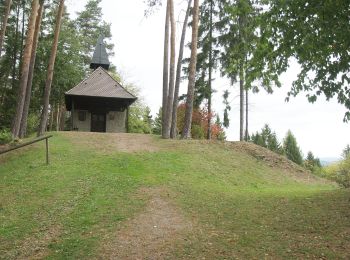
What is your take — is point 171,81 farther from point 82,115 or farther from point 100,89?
point 82,115

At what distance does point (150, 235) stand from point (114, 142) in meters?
13.1

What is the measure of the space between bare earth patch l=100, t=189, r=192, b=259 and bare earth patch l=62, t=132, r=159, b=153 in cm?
884

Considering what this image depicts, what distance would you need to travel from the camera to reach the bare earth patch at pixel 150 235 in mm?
A: 6902

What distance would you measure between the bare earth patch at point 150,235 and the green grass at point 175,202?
249 mm

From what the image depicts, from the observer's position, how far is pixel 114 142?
20.6 meters

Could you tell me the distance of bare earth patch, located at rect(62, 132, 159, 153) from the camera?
62.3 ft

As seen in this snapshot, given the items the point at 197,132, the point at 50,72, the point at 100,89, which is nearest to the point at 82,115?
the point at 100,89

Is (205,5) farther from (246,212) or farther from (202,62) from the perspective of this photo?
(246,212)

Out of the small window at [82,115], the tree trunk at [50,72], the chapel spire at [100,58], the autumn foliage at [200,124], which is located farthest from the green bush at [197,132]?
the tree trunk at [50,72]

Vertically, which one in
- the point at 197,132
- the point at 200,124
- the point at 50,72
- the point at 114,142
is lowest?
the point at 114,142

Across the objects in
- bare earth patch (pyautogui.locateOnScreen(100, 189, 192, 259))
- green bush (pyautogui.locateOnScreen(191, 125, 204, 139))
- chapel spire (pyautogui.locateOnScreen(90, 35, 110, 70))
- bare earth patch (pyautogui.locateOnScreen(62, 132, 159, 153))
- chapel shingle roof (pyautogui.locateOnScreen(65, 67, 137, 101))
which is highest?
chapel spire (pyautogui.locateOnScreen(90, 35, 110, 70))

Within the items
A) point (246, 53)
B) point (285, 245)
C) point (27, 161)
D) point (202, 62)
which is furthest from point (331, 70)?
point (202, 62)

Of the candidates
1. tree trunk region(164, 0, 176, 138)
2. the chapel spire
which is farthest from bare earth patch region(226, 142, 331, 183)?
the chapel spire

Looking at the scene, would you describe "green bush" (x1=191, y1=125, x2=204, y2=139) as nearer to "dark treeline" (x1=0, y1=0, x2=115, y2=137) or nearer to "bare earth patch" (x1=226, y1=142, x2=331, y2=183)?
"bare earth patch" (x1=226, y1=142, x2=331, y2=183)
